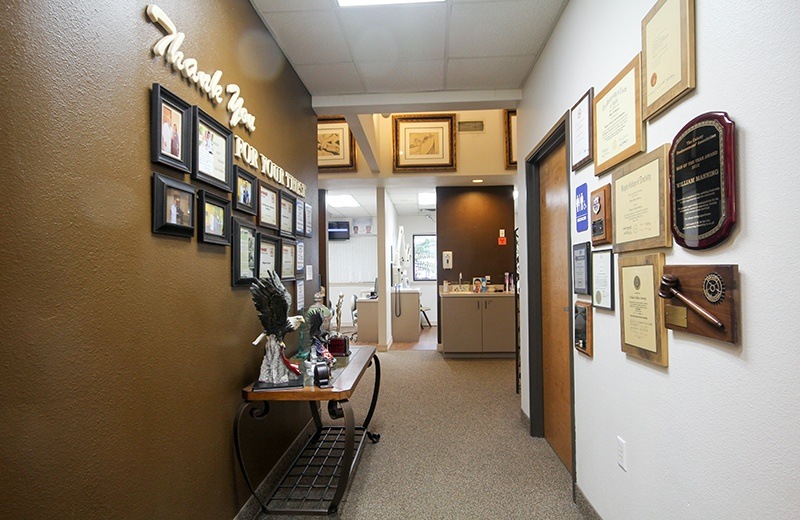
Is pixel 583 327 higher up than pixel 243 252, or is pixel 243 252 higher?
pixel 243 252

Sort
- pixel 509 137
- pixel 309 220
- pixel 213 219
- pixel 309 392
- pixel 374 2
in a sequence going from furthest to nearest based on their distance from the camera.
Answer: pixel 509 137 → pixel 309 220 → pixel 374 2 → pixel 309 392 → pixel 213 219

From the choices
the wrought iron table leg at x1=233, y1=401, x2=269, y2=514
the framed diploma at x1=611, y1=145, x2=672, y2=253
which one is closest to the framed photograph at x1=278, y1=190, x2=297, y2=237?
the wrought iron table leg at x1=233, y1=401, x2=269, y2=514

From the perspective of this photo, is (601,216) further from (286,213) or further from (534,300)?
(286,213)

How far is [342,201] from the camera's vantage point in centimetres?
779

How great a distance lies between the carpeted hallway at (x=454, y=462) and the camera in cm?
216

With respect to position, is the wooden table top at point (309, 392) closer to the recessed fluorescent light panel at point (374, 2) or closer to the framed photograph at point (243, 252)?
the framed photograph at point (243, 252)

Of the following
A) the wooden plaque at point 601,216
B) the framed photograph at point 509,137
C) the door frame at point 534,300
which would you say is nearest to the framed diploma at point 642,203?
the wooden plaque at point 601,216

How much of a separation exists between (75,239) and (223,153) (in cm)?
87

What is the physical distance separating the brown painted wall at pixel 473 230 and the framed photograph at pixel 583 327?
13.6ft

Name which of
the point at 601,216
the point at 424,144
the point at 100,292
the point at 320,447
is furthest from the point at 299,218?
the point at 424,144

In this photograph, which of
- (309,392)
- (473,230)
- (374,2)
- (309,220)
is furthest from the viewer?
(473,230)

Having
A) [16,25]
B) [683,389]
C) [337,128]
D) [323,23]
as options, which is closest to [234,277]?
[16,25]

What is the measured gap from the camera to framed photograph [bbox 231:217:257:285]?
1946 millimetres

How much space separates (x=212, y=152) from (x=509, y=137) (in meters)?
4.38
